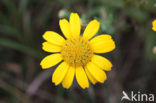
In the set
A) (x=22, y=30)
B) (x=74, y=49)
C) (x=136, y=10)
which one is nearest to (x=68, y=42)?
(x=74, y=49)

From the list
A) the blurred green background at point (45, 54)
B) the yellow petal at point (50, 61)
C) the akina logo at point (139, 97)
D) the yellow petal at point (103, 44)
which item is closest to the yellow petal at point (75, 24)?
the yellow petal at point (103, 44)

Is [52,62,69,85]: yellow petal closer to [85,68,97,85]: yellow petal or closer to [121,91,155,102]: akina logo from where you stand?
[85,68,97,85]: yellow petal

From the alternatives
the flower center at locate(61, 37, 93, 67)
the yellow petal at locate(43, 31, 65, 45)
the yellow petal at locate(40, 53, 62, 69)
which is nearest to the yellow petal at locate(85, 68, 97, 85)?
the flower center at locate(61, 37, 93, 67)

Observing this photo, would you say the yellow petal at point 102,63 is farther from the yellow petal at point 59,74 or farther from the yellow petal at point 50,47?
the yellow petal at point 50,47

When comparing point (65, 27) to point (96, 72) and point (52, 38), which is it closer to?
point (52, 38)

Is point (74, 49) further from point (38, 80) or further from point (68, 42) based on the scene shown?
point (38, 80)

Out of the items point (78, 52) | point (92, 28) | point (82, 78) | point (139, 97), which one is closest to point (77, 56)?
point (78, 52)

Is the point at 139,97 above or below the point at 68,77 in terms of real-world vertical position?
below
